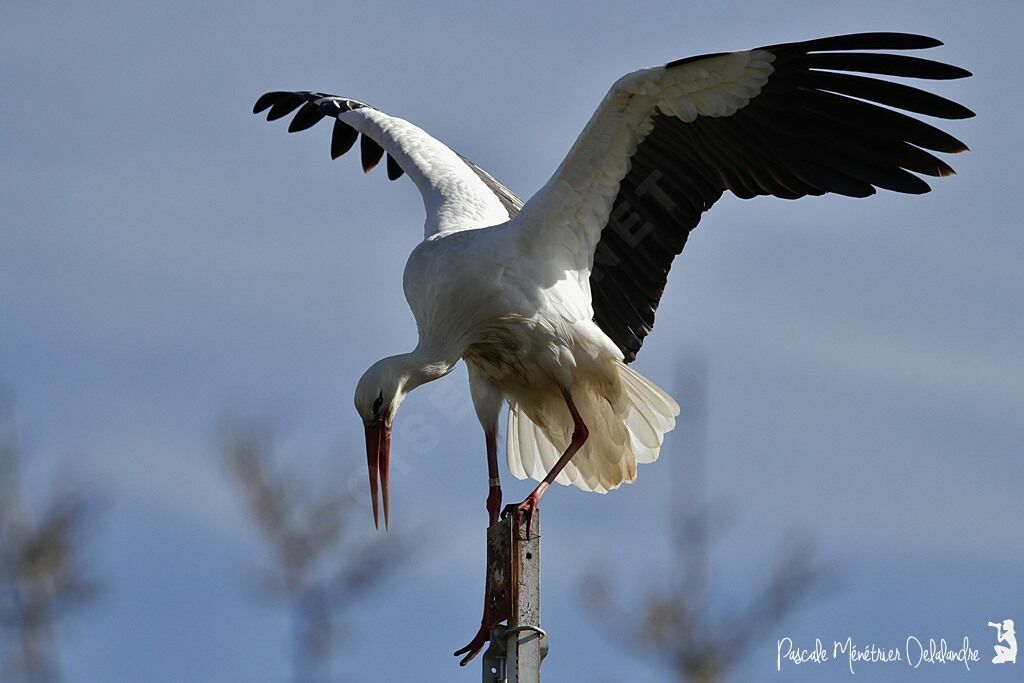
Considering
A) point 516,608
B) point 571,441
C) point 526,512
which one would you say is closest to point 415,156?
point 571,441

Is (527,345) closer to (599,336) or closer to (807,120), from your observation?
(599,336)

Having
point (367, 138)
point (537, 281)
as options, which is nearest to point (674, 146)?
point (537, 281)

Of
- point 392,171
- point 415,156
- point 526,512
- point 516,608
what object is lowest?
point 516,608

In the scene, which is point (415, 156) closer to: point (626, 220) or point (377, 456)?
point (626, 220)

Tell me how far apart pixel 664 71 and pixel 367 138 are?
3.05m

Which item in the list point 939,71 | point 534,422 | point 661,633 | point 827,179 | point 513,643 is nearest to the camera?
point 513,643

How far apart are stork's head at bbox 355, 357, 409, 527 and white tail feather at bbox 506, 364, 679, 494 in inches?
34.4

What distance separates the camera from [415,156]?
791 cm

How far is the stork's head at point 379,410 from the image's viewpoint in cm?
650

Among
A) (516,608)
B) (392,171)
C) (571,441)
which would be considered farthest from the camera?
(392,171)

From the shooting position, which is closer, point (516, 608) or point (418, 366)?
point (516, 608)

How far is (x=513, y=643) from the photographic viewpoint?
16.6ft

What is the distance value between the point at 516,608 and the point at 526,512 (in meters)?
0.53

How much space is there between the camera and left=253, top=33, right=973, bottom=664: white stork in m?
6.48
